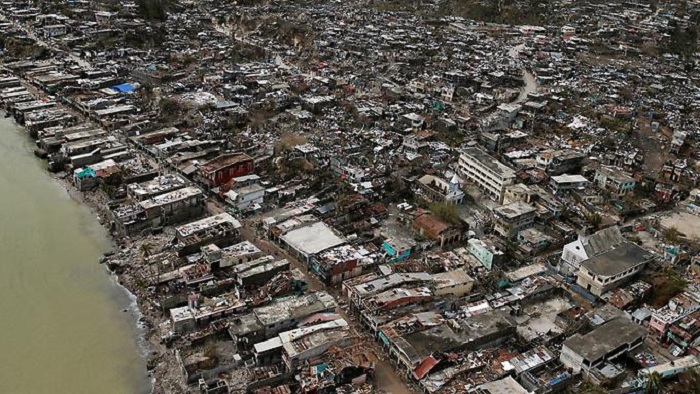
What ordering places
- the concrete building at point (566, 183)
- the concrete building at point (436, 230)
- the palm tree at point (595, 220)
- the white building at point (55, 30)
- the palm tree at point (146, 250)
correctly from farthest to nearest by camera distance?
the white building at point (55, 30) < the concrete building at point (566, 183) < the palm tree at point (595, 220) < the concrete building at point (436, 230) < the palm tree at point (146, 250)

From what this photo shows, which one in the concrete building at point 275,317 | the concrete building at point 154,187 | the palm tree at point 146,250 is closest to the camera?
the concrete building at point 275,317

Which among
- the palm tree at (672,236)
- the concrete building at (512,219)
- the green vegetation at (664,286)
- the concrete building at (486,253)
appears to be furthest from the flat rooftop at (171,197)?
the palm tree at (672,236)

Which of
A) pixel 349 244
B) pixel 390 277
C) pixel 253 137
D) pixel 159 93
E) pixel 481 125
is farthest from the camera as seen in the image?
pixel 159 93

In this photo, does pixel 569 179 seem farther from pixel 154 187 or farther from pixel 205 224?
pixel 154 187

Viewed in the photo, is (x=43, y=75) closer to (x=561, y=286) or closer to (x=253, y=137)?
(x=253, y=137)

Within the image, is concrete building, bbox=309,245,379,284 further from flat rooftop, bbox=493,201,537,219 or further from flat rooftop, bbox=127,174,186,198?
flat rooftop, bbox=127,174,186,198

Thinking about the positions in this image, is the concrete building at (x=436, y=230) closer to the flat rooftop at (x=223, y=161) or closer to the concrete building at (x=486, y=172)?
the concrete building at (x=486, y=172)

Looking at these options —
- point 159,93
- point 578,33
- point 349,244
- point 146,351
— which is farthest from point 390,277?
point 578,33
